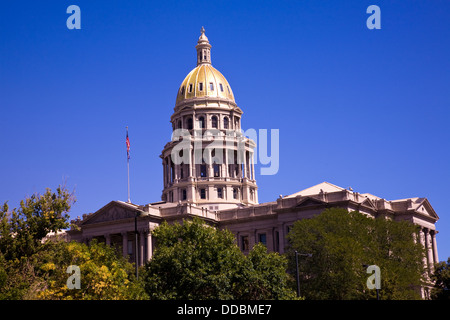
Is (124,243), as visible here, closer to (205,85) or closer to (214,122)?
(214,122)

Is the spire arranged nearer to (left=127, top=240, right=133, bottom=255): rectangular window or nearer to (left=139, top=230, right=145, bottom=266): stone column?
(left=127, top=240, right=133, bottom=255): rectangular window

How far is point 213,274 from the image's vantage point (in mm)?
67375

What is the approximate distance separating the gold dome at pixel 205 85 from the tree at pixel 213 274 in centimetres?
8994

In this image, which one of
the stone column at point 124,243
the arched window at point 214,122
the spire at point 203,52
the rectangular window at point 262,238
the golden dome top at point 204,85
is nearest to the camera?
the stone column at point 124,243

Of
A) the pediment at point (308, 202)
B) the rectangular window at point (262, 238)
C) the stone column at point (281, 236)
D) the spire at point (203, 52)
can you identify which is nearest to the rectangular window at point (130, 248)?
the rectangular window at point (262, 238)

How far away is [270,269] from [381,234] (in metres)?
28.7

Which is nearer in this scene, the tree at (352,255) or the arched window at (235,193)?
the tree at (352,255)

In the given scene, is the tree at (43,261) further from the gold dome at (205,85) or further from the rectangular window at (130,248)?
the gold dome at (205,85)

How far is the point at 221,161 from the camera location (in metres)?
154

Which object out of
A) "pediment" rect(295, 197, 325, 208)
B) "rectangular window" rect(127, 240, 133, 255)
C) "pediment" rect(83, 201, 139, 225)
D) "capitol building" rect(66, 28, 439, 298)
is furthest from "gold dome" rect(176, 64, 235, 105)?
"pediment" rect(295, 197, 325, 208)

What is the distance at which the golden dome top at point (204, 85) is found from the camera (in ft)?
525

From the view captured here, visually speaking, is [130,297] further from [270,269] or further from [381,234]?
[381,234]

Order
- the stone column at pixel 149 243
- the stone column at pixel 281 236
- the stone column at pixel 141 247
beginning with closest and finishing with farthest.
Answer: the stone column at pixel 281 236
the stone column at pixel 149 243
the stone column at pixel 141 247
